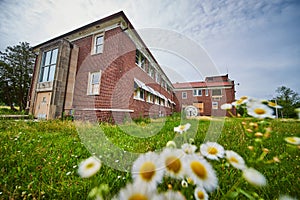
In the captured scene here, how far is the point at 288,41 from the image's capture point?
1654mm

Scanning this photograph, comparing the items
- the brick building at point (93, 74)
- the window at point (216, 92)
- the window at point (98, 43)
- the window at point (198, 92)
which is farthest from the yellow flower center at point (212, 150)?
the window at point (198, 92)

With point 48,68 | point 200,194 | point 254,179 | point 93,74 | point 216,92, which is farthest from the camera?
point 216,92

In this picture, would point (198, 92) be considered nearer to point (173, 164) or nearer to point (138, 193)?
point (173, 164)

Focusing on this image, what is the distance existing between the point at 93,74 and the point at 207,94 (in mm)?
22510

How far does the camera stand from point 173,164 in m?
0.47

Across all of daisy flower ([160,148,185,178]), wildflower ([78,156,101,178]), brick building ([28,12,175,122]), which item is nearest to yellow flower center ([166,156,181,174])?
daisy flower ([160,148,185,178])

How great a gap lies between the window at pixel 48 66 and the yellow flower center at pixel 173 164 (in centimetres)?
1025

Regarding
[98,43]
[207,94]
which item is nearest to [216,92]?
[207,94]

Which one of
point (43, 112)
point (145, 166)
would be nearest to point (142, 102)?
point (43, 112)

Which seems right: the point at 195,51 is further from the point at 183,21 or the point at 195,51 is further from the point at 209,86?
the point at 209,86

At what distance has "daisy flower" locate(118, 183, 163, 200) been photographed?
15.0 inches

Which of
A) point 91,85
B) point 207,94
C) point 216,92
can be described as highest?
point 216,92

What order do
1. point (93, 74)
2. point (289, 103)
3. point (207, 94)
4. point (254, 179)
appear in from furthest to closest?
1. point (207, 94)
2. point (93, 74)
3. point (289, 103)
4. point (254, 179)

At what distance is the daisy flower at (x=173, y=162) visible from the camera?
45 centimetres
